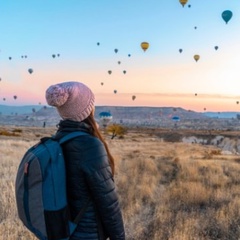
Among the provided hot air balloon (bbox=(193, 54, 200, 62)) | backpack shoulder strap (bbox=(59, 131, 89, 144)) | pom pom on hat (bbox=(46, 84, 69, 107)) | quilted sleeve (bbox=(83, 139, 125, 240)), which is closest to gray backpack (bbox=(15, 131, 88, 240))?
backpack shoulder strap (bbox=(59, 131, 89, 144))

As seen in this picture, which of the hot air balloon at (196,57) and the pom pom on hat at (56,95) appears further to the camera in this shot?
the hot air balloon at (196,57)

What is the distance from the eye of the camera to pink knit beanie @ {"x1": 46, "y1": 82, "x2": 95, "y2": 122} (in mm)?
2816

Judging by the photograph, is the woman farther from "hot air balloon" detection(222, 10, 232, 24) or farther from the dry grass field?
"hot air balloon" detection(222, 10, 232, 24)

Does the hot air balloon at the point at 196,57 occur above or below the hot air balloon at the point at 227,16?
below

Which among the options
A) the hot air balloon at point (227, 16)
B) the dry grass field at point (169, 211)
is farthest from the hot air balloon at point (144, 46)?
the dry grass field at point (169, 211)

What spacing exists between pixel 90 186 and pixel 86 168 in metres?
0.15

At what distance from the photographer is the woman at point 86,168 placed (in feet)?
8.74

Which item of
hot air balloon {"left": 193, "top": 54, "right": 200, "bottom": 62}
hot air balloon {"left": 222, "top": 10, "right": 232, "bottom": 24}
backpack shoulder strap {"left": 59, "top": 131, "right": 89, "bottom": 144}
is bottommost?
backpack shoulder strap {"left": 59, "top": 131, "right": 89, "bottom": 144}

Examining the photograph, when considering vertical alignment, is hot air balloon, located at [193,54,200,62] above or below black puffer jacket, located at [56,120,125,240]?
above

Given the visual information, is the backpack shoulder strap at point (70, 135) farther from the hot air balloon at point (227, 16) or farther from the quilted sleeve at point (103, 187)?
the hot air balloon at point (227, 16)

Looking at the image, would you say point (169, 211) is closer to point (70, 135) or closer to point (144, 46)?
point (70, 135)

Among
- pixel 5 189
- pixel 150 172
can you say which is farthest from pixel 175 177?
pixel 5 189

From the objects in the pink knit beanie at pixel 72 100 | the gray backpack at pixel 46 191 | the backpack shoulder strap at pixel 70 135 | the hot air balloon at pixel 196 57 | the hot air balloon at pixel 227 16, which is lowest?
the gray backpack at pixel 46 191

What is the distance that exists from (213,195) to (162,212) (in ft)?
8.69
